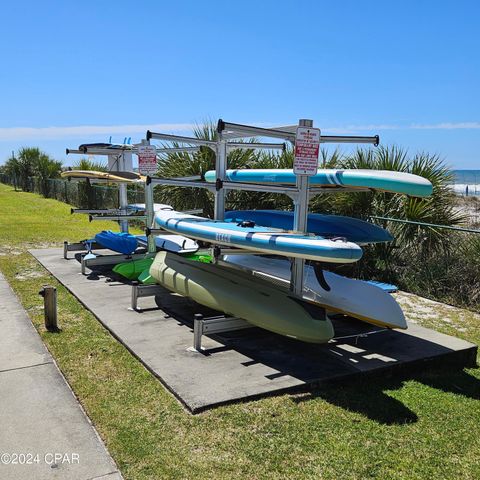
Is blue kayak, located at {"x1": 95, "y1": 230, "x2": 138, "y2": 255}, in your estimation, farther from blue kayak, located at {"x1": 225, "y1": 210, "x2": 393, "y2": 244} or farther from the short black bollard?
the short black bollard

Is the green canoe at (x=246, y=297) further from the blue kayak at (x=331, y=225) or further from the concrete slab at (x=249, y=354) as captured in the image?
the blue kayak at (x=331, y=225)

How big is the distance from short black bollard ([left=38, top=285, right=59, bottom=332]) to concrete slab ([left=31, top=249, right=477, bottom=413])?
0.55 m

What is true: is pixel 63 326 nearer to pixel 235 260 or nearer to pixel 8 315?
pixel 8 315

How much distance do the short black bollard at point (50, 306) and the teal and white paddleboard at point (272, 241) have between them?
1643 mm

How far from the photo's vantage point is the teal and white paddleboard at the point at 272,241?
4230 millimetres

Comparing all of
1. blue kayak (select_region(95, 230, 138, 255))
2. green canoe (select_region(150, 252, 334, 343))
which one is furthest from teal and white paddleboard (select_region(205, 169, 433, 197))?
blue kayak (select_region(95, 230, 138, 255))

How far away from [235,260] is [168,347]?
2.06 meters

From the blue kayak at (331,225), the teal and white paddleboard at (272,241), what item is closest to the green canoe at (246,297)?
the teal and white paddleboard at (272,241)

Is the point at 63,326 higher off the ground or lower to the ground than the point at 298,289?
lower

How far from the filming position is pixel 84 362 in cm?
466

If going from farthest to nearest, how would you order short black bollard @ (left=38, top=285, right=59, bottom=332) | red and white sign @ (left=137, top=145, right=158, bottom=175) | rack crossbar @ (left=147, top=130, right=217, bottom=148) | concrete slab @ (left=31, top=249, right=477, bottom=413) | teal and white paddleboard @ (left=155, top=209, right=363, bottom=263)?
1. red and white sign @ (left=137, top=145, right=158, bottom=175)
2. rack crossbar @ (left=147, top=130, right=217, bottom=148)
3. short black bollard @ (left=38, top=285, right=59, bottom=332)
4. teal and white paddleboard @ (left=155, top=209, right=363, bottom=263)
5. concrete slab @ (left=31, top=249, right=477, bottom=413)

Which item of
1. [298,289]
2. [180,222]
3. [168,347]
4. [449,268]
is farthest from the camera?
[449,268]

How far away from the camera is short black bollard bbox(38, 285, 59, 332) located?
5.50 meters

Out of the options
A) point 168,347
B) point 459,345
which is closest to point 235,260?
point 168,347
